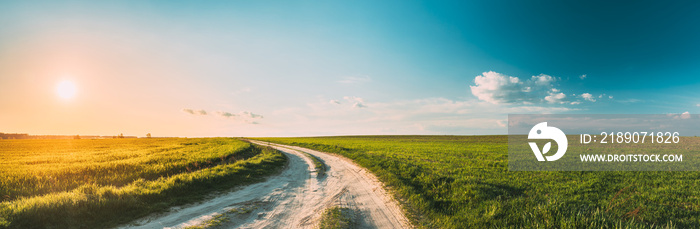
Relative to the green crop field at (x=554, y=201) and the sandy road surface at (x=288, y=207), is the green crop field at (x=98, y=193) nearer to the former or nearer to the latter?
the sandy road surface at (x=288, y=207)

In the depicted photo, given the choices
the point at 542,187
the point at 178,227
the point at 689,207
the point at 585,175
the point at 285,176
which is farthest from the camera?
the point at 585,175

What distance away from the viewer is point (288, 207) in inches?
341

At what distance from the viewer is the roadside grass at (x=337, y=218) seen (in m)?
6.80

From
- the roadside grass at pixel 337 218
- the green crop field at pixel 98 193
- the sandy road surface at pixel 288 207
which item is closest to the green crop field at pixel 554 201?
the sandy road surface at pixel 288 207

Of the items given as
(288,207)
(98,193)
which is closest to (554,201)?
(288,207)

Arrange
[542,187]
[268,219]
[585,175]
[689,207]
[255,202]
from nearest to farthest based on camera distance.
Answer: [268,219]
[255,202]
[689,207]
[542,187]
[585,175]

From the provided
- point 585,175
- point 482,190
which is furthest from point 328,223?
point 585,175

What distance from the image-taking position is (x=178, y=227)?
6.66 m

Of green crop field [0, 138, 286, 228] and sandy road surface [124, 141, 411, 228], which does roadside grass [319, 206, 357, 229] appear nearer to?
sandy road surface [124, 141, 411, 228]

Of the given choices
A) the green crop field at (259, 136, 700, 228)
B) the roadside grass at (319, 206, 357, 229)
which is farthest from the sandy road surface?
the green crop field at (259, 136, 700, 228)

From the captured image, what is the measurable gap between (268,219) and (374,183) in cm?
637

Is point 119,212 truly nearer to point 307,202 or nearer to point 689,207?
point 307,202

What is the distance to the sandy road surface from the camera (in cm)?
710

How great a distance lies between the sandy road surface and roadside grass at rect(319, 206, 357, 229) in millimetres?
168
